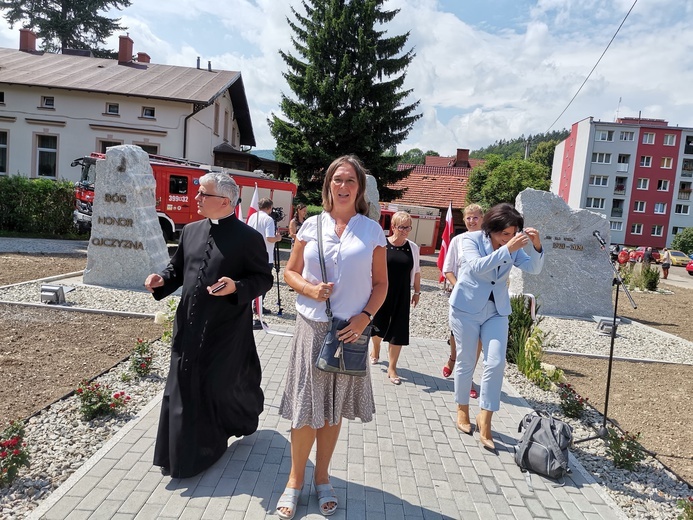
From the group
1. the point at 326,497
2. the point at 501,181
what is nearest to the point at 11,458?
the point at 326,497

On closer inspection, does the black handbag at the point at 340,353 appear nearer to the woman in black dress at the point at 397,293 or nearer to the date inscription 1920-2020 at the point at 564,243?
the woman in black dress at the point at 397,293

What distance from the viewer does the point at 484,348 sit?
12.8ft

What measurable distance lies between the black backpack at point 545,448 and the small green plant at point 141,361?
350 cm

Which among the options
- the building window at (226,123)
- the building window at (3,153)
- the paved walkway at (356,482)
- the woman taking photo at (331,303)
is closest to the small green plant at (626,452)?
the paved walkway at (356,482)

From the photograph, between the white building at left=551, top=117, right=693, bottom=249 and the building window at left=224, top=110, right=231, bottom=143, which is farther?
the white building at left=551, top=117, right=693, bottom=249

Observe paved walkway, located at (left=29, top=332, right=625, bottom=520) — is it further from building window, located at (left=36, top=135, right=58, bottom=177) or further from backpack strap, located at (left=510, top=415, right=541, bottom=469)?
building window, located at (left=36, top=135, right=58, bottom=177)

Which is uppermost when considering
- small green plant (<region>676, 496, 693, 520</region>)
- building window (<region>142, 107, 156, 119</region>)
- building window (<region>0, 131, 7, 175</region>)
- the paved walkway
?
building window (<region>142, 107, 156, 119</region>)

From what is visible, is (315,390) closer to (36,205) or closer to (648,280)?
(648,280)

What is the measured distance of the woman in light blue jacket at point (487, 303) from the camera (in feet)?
12.5

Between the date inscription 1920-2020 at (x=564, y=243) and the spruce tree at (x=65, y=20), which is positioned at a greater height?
the spruce tree at (x=65, y=20)

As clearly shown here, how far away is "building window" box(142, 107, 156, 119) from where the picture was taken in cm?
2356

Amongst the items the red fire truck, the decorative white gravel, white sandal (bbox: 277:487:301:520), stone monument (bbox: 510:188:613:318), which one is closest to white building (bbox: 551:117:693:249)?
the red fire truck

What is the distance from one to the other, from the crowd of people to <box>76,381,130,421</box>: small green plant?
116 centimetres

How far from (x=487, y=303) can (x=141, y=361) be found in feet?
11.1
